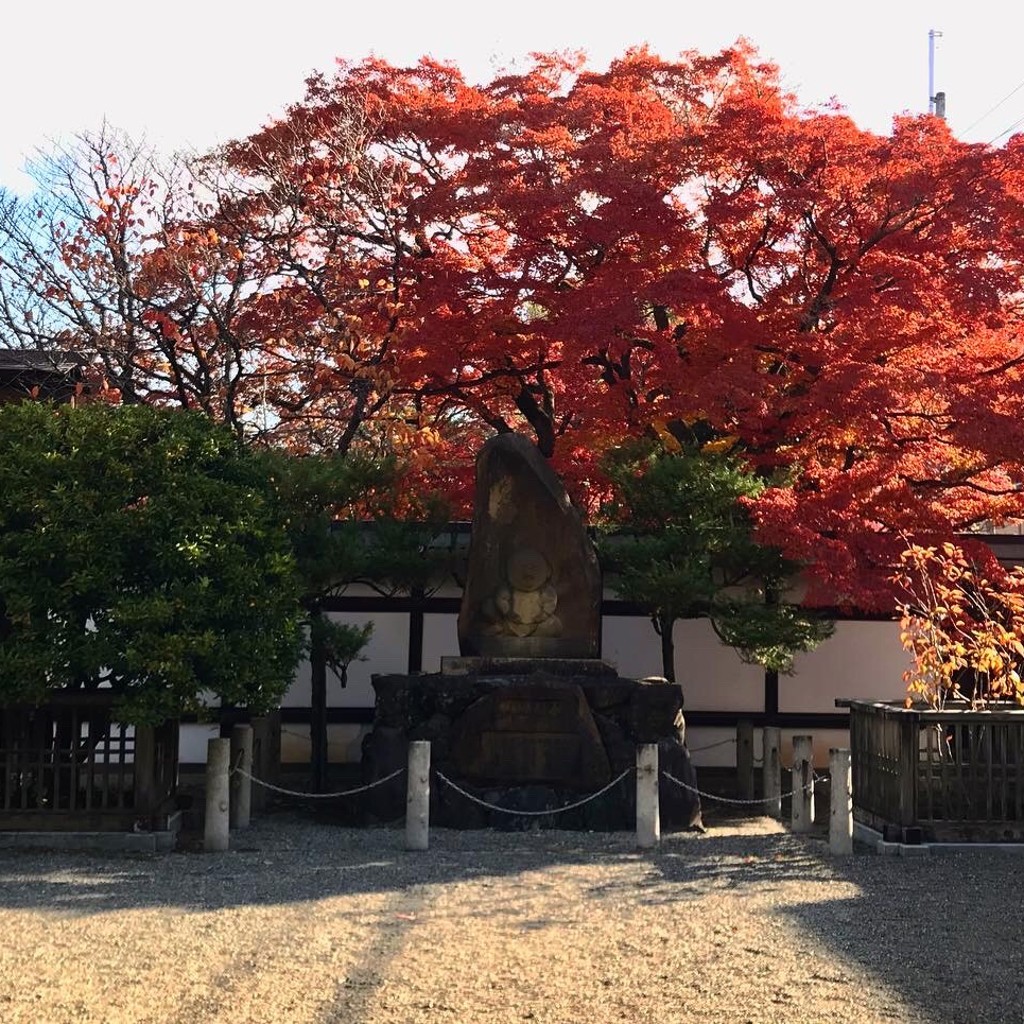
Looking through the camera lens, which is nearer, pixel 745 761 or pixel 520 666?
pixel 520 666

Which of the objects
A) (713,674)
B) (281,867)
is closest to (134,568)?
(281,867)

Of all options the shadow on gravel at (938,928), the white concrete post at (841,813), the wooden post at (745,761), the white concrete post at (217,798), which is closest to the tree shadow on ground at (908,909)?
the shadow on gravel at (938,928)

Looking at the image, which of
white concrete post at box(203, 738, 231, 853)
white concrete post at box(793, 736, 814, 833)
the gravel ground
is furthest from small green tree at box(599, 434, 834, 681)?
white concrete post at box(203, 738, 231, 853)

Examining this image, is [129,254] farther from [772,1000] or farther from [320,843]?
[772,1000]

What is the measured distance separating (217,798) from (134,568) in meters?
1.84

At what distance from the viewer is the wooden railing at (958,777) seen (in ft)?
31.8

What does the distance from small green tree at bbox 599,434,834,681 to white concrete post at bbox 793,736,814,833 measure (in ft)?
5.15

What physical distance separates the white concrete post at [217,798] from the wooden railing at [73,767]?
0.57 metres

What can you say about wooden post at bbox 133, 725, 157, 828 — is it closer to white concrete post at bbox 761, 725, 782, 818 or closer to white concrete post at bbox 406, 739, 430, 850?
white concrete post at bbox 406, 739, 430, 850

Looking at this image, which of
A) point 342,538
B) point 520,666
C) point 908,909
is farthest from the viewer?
point 342,538

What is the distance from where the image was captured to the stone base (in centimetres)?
1066

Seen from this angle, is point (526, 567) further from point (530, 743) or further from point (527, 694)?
point (530, 743)

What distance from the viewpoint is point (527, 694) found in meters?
10.7

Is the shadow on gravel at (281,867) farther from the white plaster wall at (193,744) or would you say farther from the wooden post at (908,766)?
the white plaster wall at (193,744)
